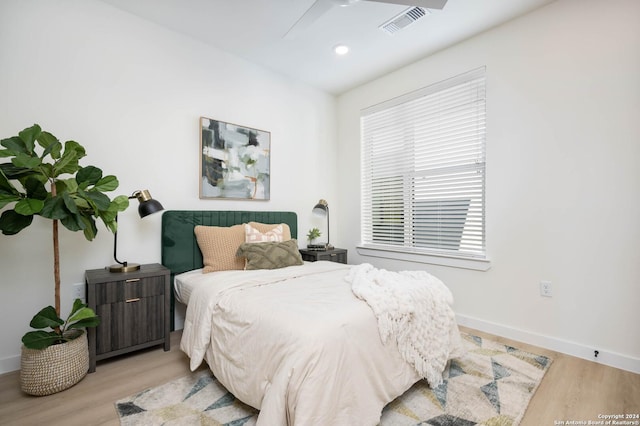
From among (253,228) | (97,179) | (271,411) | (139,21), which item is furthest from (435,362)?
(139,21)

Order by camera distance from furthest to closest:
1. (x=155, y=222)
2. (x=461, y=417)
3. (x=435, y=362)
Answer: (x=155, y=222), (x=435, y=362), (x=461, y=417)

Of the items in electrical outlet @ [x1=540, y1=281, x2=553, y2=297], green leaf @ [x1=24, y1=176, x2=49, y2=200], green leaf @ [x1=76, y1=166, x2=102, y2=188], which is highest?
green leaf @ [x1=76, y1=166, x2=102, y2=188]

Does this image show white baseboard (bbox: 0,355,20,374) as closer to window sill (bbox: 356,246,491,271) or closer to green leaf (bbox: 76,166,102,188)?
green leaf (bbox: 76,166,102,188)

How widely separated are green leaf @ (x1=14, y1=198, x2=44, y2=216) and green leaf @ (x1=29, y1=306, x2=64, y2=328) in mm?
640

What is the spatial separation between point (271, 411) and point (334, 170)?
3.42 meters

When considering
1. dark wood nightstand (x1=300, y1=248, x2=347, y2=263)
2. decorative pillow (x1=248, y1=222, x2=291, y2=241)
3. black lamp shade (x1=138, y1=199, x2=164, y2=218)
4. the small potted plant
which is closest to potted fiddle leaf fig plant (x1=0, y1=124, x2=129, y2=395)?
black lamp shade (x1=138, y1=199, x2=164, y2=218)

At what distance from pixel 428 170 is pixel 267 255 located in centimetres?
198

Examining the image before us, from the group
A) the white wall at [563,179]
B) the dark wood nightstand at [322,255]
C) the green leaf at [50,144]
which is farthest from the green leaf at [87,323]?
the white wall at [563,179]

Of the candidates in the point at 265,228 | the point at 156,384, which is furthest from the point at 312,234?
the point at 156,384

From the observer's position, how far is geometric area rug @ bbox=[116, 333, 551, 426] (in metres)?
1.61

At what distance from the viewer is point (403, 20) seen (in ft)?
8.71

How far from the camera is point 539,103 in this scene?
101 inches

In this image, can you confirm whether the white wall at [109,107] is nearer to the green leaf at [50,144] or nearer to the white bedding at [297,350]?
the green leaf at [50,144]

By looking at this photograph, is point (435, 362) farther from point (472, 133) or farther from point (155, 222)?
point (155, 222)
